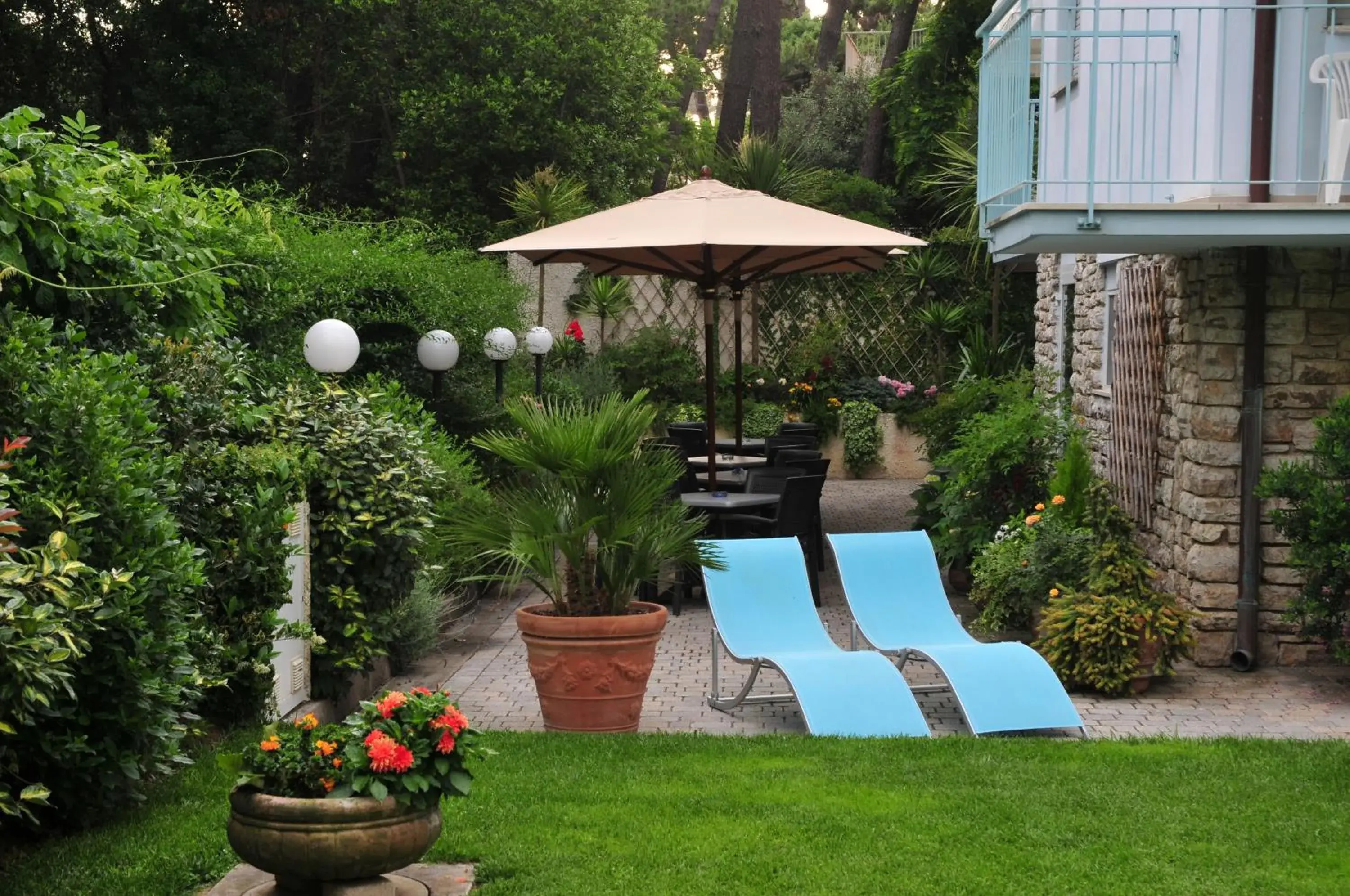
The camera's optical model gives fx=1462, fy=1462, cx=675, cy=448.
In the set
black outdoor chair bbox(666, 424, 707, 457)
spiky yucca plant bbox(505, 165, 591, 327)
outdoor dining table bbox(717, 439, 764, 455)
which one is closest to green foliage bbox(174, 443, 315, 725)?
outdoor dining table bbox(717, 439, 764, 455)

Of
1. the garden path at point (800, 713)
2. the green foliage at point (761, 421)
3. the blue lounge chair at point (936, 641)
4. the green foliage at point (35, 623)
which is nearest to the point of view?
the green foliage at point (35, 623)

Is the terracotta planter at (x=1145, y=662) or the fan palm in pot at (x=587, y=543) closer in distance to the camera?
the fan palm in pot at (x=587, y=543)

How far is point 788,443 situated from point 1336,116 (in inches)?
246

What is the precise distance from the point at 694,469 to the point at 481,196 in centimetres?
921

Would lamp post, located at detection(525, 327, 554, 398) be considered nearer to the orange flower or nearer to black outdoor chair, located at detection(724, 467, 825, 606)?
black outdoor chair, located at detection(724, 467, 825, 606)

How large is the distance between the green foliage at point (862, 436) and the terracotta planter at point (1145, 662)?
10.2 meters

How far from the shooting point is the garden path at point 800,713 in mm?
6535

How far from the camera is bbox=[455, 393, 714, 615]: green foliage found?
616 cm

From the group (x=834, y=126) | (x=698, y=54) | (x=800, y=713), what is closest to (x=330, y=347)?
(x=800, y=713)

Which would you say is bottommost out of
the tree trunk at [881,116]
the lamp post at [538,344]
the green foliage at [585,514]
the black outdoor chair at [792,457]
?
the black outdoor chair at [792,457]

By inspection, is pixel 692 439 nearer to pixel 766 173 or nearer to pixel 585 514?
pixel 585 514

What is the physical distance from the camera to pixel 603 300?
17.8 m

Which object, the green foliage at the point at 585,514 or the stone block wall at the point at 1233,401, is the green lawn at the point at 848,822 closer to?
the green foliage at the point at 585,514

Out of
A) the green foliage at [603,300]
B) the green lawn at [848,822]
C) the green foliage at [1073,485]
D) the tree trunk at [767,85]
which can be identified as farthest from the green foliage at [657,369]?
the green lawn at [848,822]
